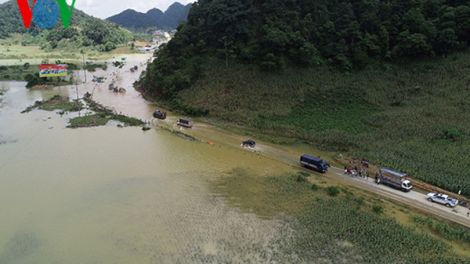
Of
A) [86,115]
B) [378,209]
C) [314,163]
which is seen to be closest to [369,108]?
[314,163]

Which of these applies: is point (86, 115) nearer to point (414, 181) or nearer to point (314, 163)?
point (314, 163)

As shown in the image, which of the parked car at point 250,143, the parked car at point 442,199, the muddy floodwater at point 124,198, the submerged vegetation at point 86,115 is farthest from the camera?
the submerged vegetation at point 86,115

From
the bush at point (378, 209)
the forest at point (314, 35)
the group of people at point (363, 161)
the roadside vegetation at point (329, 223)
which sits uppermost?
the forest at point (314, 35)

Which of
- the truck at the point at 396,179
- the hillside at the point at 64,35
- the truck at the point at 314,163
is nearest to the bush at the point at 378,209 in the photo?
the truck at the point at 396,179

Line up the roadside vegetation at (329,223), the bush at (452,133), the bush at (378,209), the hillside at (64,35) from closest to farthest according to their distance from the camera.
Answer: the roadside vegetation at (329,223) < the bush at (378,209) < the bush at (452,133) < the hillside at (64,35)

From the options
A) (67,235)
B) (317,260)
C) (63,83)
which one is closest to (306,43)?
(317,260)

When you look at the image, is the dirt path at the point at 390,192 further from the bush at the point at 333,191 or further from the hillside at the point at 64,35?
the hillside at the point at 64,35

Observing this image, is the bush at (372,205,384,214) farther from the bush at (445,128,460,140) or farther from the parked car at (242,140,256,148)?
the bush at (445,128,460,140)
